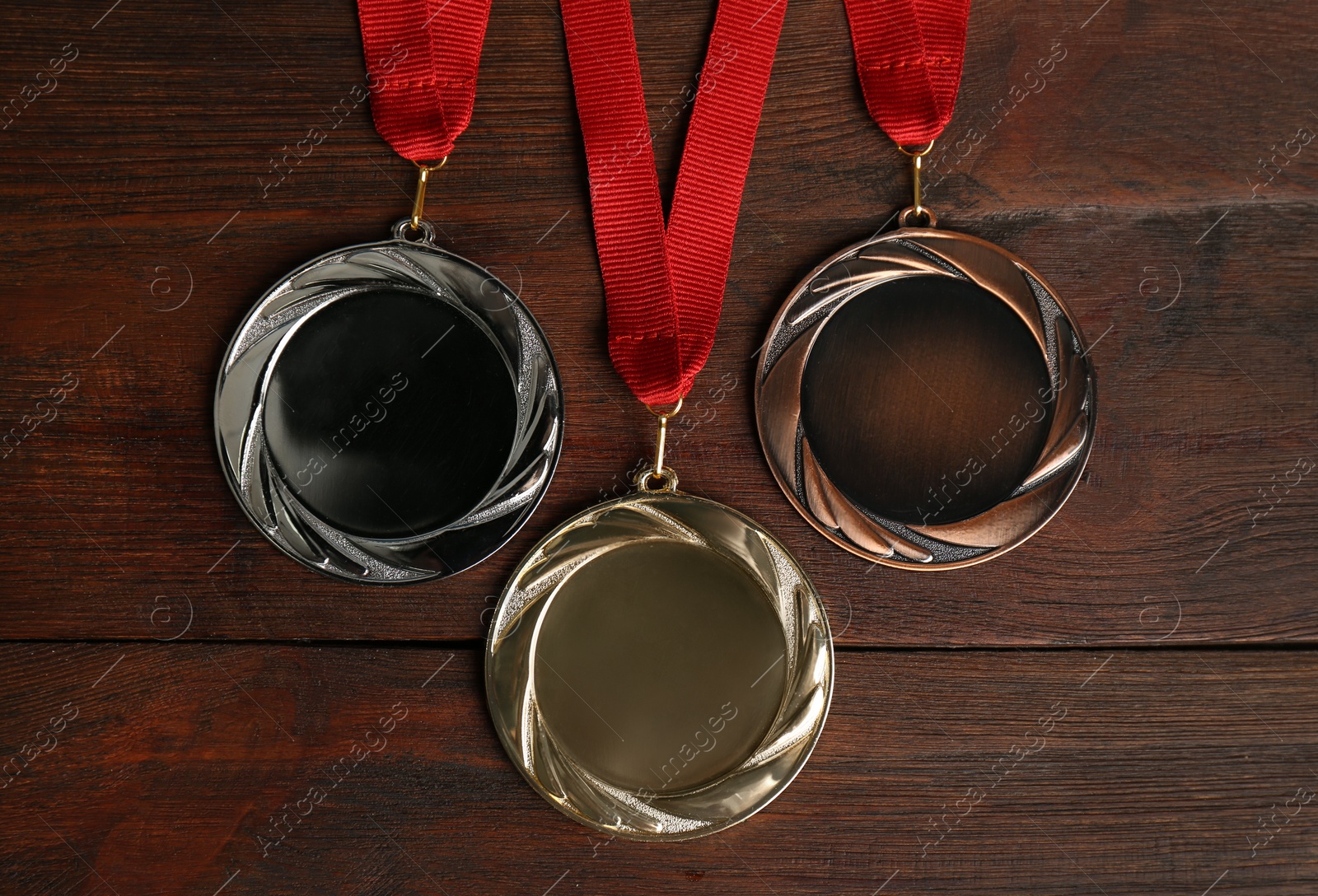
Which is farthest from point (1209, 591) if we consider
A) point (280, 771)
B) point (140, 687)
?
point (140, 687)

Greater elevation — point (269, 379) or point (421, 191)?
point (421, 191)

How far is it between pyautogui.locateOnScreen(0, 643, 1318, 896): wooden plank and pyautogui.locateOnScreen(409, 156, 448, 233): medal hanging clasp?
0.48 meters

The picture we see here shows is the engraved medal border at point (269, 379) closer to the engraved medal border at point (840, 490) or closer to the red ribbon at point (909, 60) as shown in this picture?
the engraved medal border at point (840, 490)

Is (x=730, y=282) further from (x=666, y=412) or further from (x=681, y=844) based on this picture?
(x=681, y=844)

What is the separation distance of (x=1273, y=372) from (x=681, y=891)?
2.94ft

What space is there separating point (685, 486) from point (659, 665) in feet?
0.66

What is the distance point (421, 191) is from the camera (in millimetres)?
919

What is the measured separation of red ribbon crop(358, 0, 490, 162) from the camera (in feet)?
2.99

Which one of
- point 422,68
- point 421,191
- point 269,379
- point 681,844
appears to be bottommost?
point 681,844

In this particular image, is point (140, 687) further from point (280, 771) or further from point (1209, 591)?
point (1209, 591)

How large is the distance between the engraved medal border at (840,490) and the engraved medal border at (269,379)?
0.26 m

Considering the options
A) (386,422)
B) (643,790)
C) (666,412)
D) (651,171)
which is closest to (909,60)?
(651,171)

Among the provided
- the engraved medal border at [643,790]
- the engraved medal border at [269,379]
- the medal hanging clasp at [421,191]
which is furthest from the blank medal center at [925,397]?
the medal hanging clasp at [421,191]

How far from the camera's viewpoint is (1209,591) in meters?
0.93
